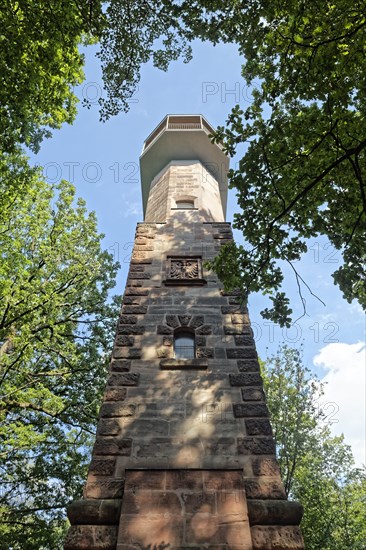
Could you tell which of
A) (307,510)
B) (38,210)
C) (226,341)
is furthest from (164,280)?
(307,510)

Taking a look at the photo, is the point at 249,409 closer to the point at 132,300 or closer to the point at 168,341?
the point at 168,341

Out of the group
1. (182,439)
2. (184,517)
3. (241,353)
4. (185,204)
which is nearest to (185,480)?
(184,517)

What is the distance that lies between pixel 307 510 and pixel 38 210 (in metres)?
11.9

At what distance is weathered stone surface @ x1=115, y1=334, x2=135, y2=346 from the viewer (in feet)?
19.1

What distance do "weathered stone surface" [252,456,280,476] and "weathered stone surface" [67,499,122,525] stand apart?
149 centimetres

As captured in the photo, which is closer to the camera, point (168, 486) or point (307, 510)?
point (168, 486)

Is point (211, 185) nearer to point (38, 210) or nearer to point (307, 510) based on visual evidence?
point (38, 210)

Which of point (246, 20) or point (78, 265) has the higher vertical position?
point (78, 265)

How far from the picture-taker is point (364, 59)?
16.0 ft

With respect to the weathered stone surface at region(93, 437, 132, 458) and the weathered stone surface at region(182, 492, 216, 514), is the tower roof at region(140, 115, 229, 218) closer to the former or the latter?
the weathered stone surface at region(93, 437, 132, 458)

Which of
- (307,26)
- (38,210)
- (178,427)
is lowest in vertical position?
(178,427)

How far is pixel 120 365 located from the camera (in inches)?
217

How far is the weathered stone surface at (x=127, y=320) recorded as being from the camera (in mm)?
6199

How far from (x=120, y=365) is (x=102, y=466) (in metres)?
1.42
